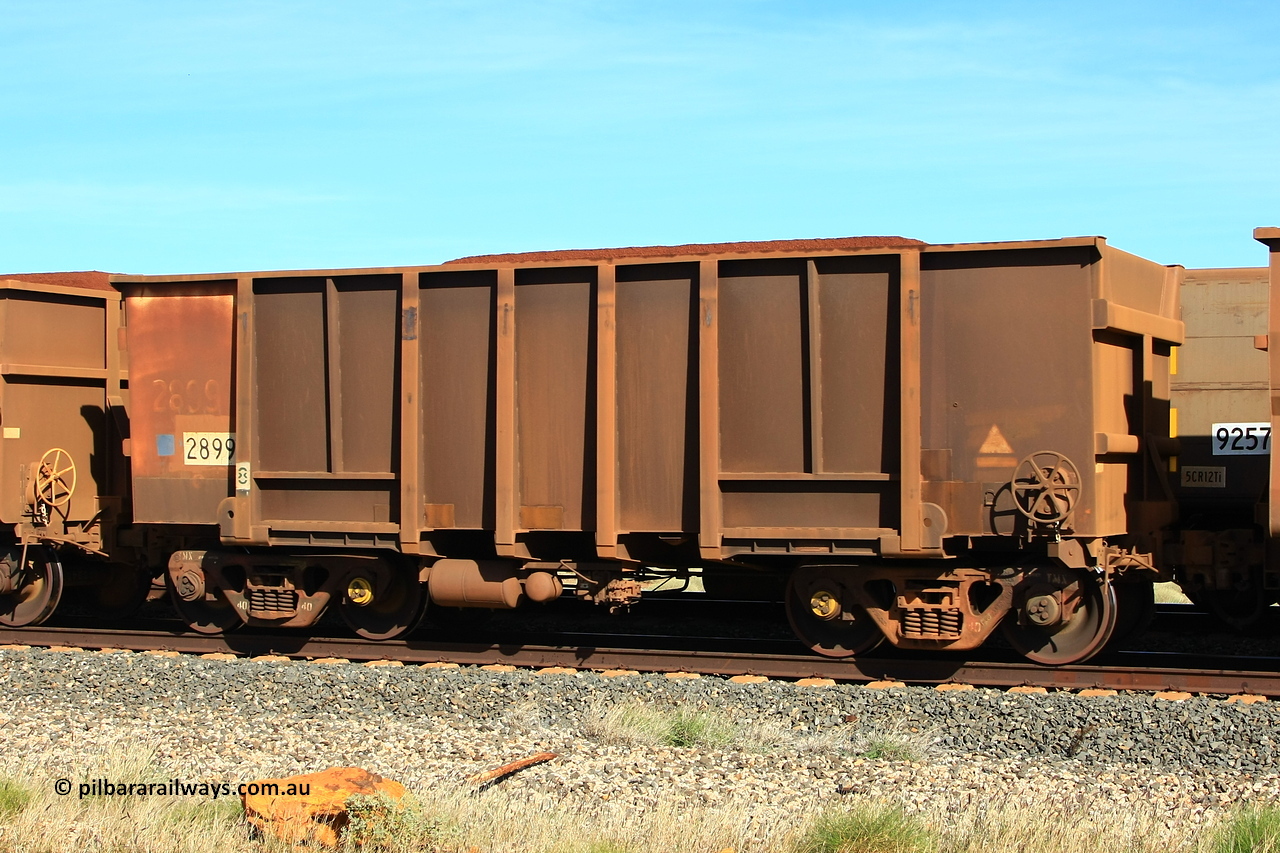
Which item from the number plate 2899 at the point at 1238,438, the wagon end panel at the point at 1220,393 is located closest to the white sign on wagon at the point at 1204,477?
the wagon end panel at the point at 1220,393

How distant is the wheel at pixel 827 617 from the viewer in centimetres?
945

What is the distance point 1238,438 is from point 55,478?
34.3 feet

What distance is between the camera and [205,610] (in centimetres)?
1114

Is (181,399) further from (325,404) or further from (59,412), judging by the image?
(59,412)

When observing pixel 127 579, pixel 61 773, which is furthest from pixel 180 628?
pixel 61 773

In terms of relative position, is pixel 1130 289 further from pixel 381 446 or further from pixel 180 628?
pixel 180 628

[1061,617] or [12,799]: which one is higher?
[1061,617]

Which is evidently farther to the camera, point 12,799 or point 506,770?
point 506,770

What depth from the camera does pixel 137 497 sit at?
10.7 m

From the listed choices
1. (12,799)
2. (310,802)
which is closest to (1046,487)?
(310,802)

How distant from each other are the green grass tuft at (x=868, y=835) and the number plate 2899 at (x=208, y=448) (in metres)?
6.60

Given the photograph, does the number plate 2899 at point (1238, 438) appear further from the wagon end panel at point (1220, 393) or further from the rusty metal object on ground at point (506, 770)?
the rusty metal object on ground at point (506, 770)

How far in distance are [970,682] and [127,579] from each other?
8280 millimetres

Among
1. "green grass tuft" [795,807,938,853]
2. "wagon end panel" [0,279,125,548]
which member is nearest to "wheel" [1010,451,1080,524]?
"green grass tuft" [795,807,938,853]
